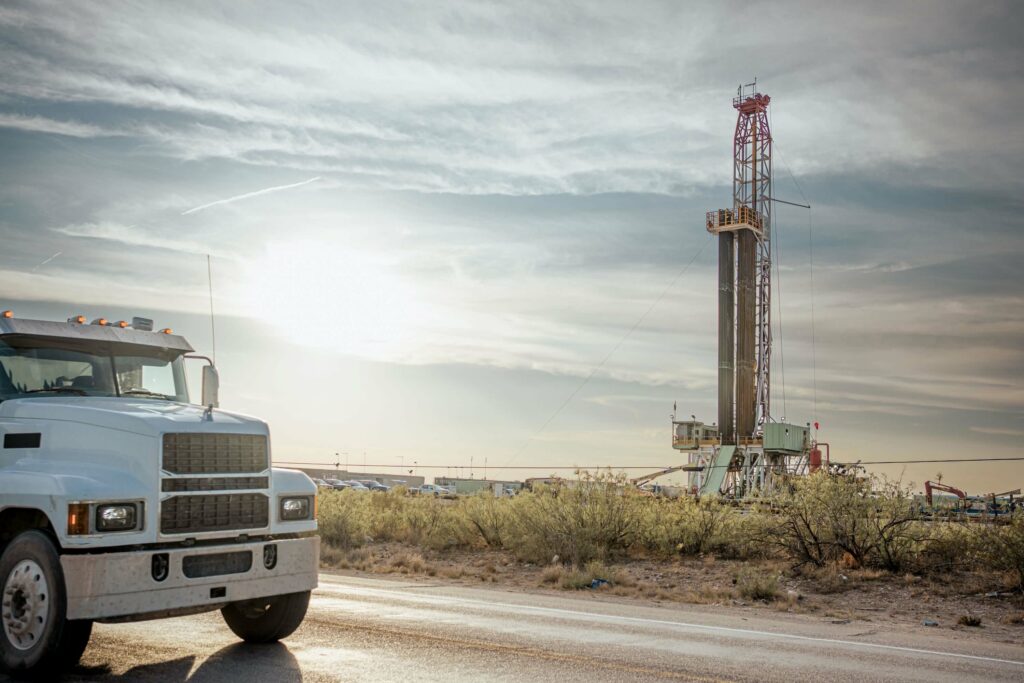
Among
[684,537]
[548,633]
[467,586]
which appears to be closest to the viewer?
[548,633]

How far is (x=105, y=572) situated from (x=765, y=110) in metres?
69.1

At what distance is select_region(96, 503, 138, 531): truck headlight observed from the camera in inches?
290

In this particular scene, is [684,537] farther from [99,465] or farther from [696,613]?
[99,465]

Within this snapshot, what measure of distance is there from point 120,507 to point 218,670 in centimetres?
168

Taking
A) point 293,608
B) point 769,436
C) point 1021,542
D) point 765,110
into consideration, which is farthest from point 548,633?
point 765,110

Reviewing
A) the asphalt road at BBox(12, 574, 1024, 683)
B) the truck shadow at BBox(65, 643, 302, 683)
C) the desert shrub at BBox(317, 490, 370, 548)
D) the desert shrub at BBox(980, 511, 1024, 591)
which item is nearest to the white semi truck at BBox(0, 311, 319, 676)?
the truck shadow at BBox(65, 643, 302, 683)

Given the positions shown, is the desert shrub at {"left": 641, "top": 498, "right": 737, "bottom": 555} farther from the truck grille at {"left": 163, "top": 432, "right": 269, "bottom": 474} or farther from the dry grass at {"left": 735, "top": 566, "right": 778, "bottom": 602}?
the truck grille at {"left": 163, "top": 432, "right": 269, "bottom": 474}

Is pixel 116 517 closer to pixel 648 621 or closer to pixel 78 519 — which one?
pixel 78 519

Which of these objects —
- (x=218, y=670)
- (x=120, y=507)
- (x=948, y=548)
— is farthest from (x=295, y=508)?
(x=948, y=548)

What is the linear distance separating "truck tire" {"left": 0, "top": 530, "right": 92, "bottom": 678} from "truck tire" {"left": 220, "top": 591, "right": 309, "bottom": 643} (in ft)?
6.39

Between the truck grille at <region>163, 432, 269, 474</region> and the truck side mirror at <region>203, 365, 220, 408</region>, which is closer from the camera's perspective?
the truck grille at <region>163, 432, 269, 474</region>

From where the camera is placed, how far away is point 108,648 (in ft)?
28.7

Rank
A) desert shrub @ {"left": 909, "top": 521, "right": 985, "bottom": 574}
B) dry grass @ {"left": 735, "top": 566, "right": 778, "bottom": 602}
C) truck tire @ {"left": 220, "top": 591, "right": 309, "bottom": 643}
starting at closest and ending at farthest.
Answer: truck tire @ {"left": 220, "top": 591, "right": 309, "bottom": 643}, dry grass @ {"left": 735, "top": 566, "right": 778, "bottom": 602}, desert shrub @ {"left": 909, "top": 521, "right": 985, "bottom": 574}

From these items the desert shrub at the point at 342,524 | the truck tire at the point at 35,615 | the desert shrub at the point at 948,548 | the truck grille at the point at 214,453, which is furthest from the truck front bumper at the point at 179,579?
the desert shrub at the point at 342,524
